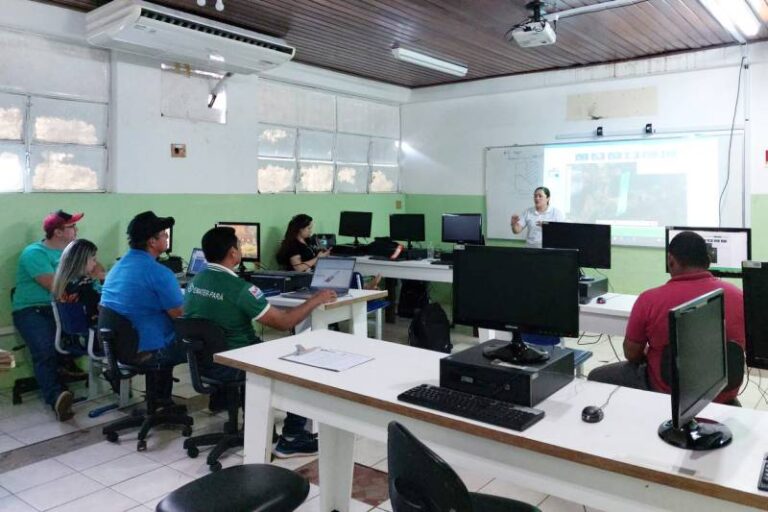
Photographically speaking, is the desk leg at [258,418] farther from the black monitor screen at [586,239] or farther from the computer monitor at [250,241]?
the computer monitor at [250,241]

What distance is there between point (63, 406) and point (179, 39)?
2.88 meters

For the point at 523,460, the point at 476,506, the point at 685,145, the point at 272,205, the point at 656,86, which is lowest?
the point at 476,506

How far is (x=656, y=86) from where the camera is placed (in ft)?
20.7

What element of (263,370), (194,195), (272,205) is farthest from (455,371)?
(272,205)

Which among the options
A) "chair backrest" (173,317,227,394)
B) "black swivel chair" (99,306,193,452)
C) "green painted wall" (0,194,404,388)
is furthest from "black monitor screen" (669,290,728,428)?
"green painted wall" (0,194,404,388)

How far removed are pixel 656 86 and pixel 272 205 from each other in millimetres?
4240

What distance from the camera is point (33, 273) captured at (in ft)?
14.1

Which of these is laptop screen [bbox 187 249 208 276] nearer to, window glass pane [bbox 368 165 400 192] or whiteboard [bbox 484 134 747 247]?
window glass pane [bbox 368 165 400 192]

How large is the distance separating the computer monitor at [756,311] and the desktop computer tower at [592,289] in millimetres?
2055

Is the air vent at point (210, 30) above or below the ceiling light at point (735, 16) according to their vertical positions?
below

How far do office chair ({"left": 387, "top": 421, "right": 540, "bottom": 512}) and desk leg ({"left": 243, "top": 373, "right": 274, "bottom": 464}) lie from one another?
105 cm

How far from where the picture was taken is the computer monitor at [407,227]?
719 centimetres

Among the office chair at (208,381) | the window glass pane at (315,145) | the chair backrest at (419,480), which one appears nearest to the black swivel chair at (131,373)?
the office chair at (208,381)

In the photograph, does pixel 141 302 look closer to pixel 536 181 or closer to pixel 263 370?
pixel 263 370
